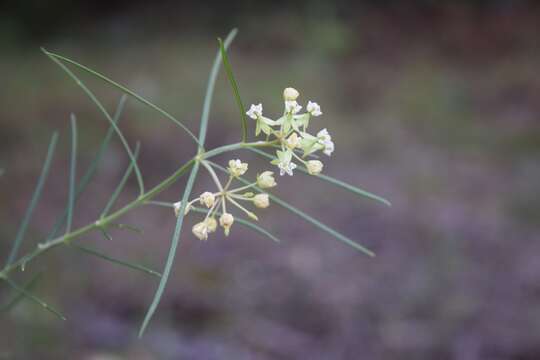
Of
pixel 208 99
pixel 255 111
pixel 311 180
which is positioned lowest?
pixel 255 111

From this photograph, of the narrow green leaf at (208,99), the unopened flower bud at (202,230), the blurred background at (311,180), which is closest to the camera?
the unopened flower bud at (202,230)

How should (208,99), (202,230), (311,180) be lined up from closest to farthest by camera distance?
1. (202,230)
2. (208,99)
3. (311,180)

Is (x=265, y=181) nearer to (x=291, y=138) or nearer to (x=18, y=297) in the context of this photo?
(x=291, y=138)

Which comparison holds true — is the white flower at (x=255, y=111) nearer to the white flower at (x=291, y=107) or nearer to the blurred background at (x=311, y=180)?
the white flower at (x=291, y=107)

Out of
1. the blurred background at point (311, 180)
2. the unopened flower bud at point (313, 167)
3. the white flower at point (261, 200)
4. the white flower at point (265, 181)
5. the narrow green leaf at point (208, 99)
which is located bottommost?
the white flower at point (261, 200)

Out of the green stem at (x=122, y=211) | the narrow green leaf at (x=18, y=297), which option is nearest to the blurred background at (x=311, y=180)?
the narrow green leaf at (x=18, y=297)

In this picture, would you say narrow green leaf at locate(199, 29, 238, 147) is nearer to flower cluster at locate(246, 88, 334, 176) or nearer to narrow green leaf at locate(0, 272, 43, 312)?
flower cluster at locate(246, 88, 334, 176)

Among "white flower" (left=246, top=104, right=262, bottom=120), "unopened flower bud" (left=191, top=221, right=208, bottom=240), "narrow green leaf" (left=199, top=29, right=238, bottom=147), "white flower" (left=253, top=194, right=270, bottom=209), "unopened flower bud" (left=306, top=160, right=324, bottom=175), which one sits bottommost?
"unopened flower bud" (left=191, top=221, right=208, bottom=240)

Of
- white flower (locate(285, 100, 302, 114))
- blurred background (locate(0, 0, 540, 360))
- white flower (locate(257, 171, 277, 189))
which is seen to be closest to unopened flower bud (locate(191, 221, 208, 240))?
white flower (locate(257, 171, 277, 189))

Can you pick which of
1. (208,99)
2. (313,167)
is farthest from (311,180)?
(313,167)
